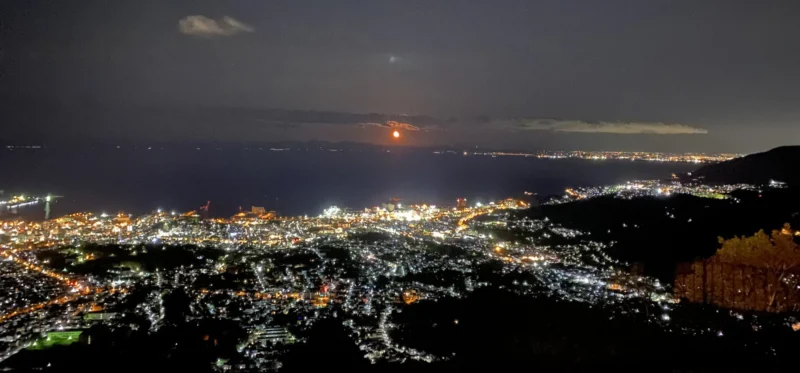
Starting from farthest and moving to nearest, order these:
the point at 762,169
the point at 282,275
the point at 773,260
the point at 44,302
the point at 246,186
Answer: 1. the point at 246,186
2. the point at 762,169
3. the point at 282,275
4. the point at 44,302
5. the point at 773,260

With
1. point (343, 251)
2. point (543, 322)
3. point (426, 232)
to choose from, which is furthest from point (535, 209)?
point (543, 322)

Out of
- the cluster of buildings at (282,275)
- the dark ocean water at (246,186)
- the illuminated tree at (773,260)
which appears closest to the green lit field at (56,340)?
the cluster of buildings at (282,275)

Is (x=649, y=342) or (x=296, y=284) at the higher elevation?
(x=649, y=342)

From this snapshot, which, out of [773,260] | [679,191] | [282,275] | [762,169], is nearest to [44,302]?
[282,275]

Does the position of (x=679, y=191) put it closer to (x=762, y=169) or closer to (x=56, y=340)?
(x=762, y=169)

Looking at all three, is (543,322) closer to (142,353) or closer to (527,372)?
(527,372)

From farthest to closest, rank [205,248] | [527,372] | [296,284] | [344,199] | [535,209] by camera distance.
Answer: [344,199] → [535,209] → [205,248] → [296,284] → [527,372]
